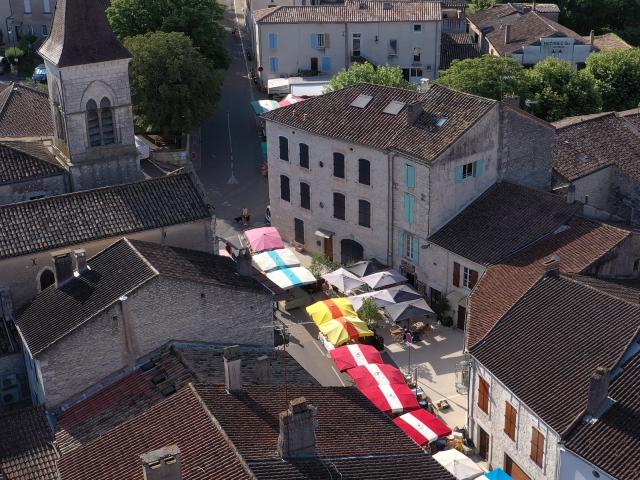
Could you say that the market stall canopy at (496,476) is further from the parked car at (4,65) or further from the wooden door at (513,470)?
the parked car at (4,65)

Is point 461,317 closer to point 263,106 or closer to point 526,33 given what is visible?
point 263,106

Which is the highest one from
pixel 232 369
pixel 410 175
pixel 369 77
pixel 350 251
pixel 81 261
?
pixel 369 77

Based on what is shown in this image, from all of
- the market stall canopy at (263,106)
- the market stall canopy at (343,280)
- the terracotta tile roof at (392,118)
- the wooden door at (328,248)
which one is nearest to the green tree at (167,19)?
the market stall canopy at (263,106)

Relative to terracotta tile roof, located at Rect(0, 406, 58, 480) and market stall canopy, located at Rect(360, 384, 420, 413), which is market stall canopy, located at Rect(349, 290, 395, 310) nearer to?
market stall canopy, located at Rect(360, 384, 420, 413)

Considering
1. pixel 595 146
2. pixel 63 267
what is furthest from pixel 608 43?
pixel 63 267

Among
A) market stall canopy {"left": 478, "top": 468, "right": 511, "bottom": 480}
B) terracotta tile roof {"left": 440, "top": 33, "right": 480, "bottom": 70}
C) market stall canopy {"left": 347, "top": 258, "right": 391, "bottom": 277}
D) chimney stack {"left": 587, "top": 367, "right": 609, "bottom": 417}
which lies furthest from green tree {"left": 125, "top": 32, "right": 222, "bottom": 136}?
chimney stack {"left": 587, "top": 367, "right": 609, "bottom": 417}

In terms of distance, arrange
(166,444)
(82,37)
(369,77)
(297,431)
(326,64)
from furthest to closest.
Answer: (326,64), (369,77), (82,37), (166,444), (297,431)
